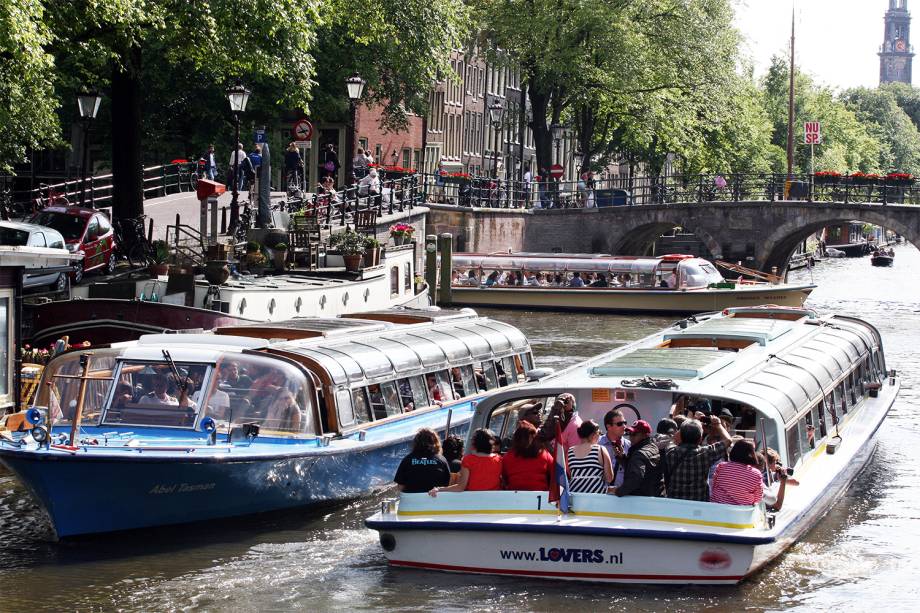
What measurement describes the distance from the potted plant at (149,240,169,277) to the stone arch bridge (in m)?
26.9

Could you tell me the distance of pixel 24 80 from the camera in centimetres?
2248

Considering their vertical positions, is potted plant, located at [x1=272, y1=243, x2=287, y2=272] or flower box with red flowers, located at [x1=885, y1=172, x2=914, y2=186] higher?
flower box with red flowers, located at [x1=885, y1=172, x2=914, y2=186]

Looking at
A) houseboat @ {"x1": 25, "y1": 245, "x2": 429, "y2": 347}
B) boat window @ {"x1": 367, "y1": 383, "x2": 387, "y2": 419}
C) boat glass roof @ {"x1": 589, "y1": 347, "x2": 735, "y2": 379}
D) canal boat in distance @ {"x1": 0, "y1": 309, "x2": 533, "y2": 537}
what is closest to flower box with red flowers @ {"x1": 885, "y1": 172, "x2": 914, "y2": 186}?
houseboat @ {"x1": 25, "y1": 245, "x2": 429, "y2": 347}

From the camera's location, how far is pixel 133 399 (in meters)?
15.1

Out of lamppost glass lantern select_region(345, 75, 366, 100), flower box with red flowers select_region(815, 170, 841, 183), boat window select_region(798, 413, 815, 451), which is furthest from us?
flower box with red flowers select_region(815, 170, 841, 183)

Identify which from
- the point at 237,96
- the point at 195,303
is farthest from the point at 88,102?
the point at 195,303

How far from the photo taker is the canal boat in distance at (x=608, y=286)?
44.5 meters

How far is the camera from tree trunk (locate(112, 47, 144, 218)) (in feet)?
91.2

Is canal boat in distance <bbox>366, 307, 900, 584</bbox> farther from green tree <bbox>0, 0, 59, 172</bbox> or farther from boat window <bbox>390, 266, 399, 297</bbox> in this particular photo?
boat window <bbox>390, 266, 399, 297</bbox>

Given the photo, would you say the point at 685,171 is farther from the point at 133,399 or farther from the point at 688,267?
the point at 133,399

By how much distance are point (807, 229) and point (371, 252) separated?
1209 inches

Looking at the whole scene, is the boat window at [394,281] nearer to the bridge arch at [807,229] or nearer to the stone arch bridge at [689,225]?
the stone arch bridge at [689,225]

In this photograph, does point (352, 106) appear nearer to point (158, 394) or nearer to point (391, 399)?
point (391, 399)

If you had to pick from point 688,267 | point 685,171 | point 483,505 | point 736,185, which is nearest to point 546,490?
point 483,505
